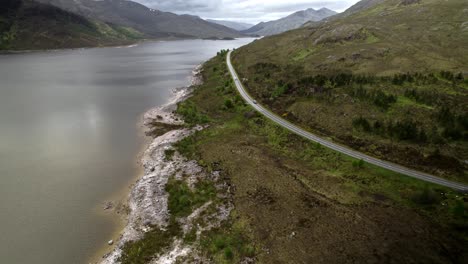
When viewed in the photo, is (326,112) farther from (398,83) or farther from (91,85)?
(91,85)

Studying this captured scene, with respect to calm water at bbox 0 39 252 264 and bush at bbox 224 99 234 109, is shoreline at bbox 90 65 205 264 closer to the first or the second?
calm water at bbox 0 39 252 264

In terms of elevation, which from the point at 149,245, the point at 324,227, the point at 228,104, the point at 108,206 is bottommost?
the point at 149,245

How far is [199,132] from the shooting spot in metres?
64.4

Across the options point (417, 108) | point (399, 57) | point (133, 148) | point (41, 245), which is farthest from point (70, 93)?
point (399, 57)

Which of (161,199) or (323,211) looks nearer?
(323,211)

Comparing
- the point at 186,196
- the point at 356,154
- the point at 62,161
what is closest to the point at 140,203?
the point at 186,196

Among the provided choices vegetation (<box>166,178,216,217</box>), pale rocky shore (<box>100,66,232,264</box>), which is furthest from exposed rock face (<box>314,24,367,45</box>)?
vegetation (<box>166,178,216,217</box>)

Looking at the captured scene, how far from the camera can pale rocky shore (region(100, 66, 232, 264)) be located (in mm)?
31906

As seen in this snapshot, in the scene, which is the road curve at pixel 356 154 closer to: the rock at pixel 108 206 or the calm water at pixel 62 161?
the calm water at pixel 62 161

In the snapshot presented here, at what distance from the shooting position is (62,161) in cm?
5275

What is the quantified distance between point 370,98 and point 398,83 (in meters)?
15.3

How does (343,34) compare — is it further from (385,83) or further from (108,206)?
(108,206)

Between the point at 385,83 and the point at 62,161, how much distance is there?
78.9 meters

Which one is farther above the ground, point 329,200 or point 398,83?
point 398,83
